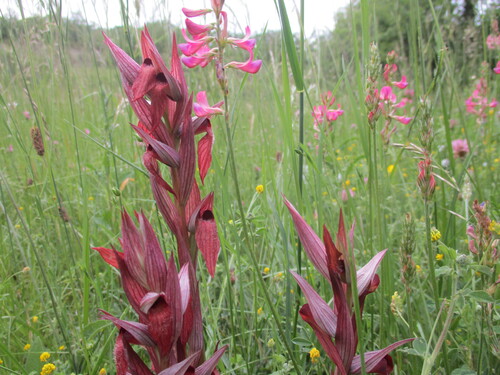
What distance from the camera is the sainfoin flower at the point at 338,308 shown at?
60cm

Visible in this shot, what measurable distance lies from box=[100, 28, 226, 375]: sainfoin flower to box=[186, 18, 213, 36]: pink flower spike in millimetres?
161

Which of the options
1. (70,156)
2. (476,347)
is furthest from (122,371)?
(70,156)

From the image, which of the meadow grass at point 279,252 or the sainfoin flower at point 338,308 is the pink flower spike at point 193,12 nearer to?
the meadow grass at point 279,252

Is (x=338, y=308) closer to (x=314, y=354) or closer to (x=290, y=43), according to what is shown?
(x=314, y=354)

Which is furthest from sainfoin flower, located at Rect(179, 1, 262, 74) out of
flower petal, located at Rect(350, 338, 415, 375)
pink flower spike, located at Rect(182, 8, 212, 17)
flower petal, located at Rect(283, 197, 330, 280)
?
flower petal, located at Rect(350, 338, 415, 375)

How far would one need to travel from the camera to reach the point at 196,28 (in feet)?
2.74

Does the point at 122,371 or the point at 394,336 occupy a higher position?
the point at 122,371

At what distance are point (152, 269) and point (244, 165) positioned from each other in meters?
2.22

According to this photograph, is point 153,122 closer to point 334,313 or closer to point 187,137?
point 187,137

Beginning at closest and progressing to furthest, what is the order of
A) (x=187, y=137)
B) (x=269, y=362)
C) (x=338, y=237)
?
(x=338, y=237), (x=187, y=137), (x=269, y=362)

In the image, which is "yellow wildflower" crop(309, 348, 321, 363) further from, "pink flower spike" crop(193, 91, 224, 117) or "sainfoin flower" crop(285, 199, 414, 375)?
"pink flower spike" crop(193, 91, 224, 117)

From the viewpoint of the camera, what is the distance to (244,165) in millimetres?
2809

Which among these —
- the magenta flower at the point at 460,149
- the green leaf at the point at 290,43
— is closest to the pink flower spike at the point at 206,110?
the green leaf at the point at 290,43

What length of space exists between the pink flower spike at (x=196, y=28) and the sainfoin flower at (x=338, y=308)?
44 cm
